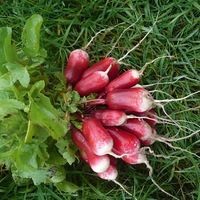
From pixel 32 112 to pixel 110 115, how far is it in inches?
13.1

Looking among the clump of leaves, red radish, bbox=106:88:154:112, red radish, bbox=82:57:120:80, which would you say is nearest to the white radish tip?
the clump of leaves

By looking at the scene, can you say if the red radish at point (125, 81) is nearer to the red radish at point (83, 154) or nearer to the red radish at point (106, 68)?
the red radish at point (106, 68)

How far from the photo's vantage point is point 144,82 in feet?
7.69

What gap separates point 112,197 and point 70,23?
783mm

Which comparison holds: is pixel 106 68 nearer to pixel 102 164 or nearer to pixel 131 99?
pixel 131 99

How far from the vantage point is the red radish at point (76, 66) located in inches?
83.1

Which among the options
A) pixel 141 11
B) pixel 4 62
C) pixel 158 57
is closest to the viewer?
pixel 4 62

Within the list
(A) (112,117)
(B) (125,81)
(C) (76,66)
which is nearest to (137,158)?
(A) (112,117)

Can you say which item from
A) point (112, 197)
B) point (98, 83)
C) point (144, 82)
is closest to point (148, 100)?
point (98, 83)

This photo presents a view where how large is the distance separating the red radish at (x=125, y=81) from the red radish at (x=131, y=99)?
0.09 feet

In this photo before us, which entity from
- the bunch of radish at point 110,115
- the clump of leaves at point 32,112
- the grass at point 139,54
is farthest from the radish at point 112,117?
the grass at point 139,54

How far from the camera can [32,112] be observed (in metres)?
1.86

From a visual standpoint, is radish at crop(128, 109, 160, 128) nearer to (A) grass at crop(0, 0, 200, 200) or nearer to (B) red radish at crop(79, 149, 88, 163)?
(A) grass at crop(0, 0, 200, 200)

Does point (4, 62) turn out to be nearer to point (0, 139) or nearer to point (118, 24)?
point (0, 139)
